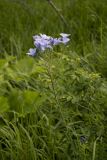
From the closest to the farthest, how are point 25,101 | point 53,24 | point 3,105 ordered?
point 3,105 < point 25,101 < point 53,24

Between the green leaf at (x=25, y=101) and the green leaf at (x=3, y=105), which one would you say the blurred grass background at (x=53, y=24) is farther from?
the green leaf at (x=3, y=105)

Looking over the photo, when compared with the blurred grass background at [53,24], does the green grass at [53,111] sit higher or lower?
lower

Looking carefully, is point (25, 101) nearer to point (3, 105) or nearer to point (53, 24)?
point (3, 105)

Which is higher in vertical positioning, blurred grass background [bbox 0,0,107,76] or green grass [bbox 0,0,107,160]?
blurred grass background [bbox 0,0,107,76]

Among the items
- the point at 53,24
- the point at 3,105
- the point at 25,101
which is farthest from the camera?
the point at 53,24

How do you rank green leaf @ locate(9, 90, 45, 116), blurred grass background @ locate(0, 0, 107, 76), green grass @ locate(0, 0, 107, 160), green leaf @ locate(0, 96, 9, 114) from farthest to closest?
blurred grass background @ locate(0, 0, 107, 76)
green leaf @ locate(9, 90, 45, 116)
green leaf @ locate(0, 96, 9, 114)
green grass @ locate(0, 0, 107, 160)

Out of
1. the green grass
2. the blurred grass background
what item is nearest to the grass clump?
the green grass

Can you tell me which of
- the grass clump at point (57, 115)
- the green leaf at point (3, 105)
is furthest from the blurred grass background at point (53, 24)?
the green leaf at point (3, 105)

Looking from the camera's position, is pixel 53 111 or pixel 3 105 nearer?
pixel 3 105

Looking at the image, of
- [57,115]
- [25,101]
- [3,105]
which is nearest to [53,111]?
[57,115]

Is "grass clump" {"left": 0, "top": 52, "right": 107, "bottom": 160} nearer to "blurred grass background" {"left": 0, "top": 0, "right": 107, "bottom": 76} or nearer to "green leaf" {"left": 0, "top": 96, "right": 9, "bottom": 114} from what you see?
"green leaf" {"left": 0, "top": 96, "right": 9, "bottom": 114}

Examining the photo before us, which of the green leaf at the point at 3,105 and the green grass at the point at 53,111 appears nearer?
the green grass at the point at 53,111

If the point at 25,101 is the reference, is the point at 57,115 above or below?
below

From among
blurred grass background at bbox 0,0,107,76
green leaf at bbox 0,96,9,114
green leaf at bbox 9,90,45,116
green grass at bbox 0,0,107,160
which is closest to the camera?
green grass at bbox 0,0,107,160
